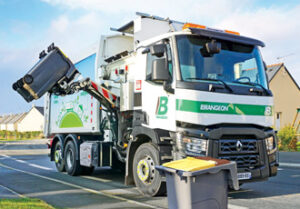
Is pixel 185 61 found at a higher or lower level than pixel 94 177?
higher

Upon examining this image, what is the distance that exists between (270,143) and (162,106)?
2017mm

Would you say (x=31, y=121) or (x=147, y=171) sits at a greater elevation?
(x=31, y=121)

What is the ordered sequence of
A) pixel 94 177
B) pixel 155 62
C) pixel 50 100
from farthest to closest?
pixel 50 100
pixel 94 177
pixel 155 62

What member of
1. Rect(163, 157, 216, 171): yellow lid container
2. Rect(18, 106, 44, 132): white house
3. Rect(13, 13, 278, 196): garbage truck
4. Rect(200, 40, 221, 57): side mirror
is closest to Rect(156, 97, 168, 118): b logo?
Rect(13, 13, 278, 196): garbage truck

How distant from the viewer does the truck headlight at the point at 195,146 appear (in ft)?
19.0

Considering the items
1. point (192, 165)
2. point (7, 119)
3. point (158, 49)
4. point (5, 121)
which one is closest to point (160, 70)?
point (158, 49)

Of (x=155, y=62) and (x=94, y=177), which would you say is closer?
(x=155, y=62)

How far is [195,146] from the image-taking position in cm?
586

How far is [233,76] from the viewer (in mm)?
6477

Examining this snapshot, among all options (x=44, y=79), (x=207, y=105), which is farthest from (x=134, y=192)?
(x=44, y=79)

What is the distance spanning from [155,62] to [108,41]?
3.49 meters

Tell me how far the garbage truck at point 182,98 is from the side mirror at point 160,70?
0.02 metres

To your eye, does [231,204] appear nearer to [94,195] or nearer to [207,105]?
[207,105]

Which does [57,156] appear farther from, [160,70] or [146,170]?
[160,70]
